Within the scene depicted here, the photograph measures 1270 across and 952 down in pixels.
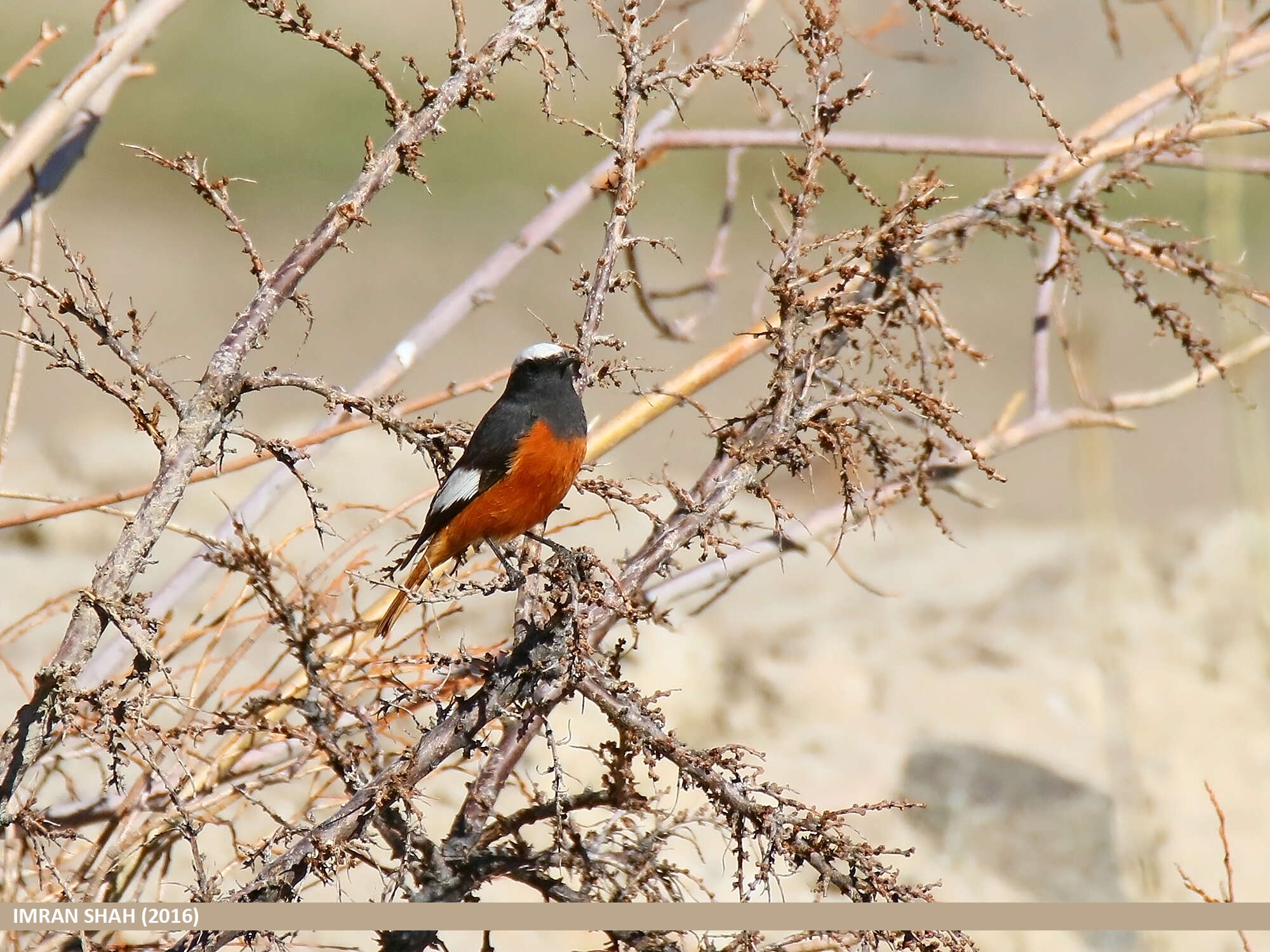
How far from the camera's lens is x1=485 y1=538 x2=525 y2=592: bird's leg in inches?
97.9

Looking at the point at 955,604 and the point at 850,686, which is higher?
the point at 955,604

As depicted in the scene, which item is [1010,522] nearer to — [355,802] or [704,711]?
[704,711]

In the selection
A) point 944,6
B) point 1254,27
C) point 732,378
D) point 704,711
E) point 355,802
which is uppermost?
point 732,378

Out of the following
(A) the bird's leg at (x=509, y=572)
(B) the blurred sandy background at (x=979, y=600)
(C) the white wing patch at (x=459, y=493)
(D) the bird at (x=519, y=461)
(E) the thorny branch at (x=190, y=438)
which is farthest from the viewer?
(B) the blurred sandy background at (x=979, y=600)

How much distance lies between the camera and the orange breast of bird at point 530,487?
10.3 feet

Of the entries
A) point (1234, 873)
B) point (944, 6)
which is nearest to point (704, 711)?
point (1234, 873)

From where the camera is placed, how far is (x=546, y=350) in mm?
3139

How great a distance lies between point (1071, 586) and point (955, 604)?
0.62 meters

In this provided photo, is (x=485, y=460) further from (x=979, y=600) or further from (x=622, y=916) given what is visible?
(x=979, y=600)

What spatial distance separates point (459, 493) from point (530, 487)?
0.25 metres

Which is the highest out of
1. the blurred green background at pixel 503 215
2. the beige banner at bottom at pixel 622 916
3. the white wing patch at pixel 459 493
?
the blurred green background at pixel 503 215

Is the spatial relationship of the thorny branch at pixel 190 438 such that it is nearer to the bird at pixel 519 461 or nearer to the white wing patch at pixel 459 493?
the bird at pixel 519 461

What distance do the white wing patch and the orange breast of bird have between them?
0.04m

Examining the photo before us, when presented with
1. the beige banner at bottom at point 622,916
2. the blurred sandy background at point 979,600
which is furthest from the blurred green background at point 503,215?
the beige banner at bottom at point 622,916
